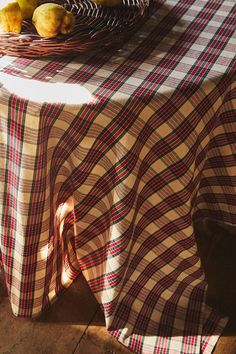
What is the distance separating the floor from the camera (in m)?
1.33

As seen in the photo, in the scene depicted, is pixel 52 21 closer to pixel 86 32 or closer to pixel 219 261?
pixel 86 32

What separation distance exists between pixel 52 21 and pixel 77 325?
846mm

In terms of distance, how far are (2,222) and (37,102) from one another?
367 millimetres

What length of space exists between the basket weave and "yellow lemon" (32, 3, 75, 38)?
0.05ft

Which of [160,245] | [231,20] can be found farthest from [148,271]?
[231,20]

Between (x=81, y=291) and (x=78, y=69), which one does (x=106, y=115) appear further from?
(x=81, y=291)

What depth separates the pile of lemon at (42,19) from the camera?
39.7 inches

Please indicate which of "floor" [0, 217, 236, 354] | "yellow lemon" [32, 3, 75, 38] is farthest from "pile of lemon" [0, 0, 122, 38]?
"floor" [0, 217, 236, 354]

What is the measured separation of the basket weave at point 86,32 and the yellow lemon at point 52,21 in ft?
0.05

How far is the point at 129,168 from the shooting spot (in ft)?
3.30

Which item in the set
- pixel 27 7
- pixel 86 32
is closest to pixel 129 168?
pixel 86 32

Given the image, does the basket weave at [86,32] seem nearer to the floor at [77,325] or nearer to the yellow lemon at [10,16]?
the yellow lemon at [10,16]

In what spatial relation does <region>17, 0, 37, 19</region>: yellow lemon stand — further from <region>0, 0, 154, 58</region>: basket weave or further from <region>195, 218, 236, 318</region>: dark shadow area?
<region>195, 218, 236, 318</region>: dark shadow area

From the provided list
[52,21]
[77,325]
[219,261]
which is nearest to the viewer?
[52,21]
